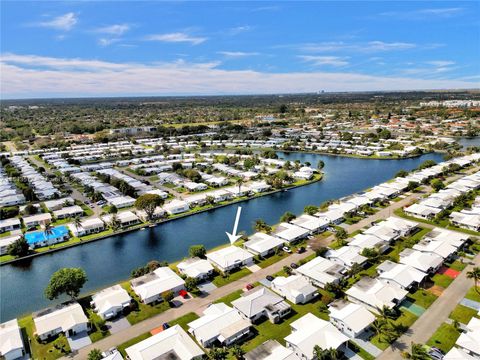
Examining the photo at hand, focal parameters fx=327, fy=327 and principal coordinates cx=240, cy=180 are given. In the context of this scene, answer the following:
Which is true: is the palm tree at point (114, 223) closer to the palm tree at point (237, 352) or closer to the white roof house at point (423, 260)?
the palm tree at point (237, 352)

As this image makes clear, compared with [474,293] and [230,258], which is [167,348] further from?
[474,293]

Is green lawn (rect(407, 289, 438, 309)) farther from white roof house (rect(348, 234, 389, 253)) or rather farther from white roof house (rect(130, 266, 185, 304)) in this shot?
white roof house (rect(130, 266, 185, 304))

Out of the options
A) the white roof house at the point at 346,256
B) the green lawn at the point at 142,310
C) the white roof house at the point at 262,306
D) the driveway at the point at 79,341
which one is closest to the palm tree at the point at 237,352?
the white roof house at the point at 262,306

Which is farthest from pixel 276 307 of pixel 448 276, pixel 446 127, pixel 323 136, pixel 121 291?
pixel 446 127

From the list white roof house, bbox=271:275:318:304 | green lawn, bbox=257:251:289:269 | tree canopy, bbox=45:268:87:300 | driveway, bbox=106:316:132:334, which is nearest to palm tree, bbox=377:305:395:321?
white roof house, bbox=271:275:318:304

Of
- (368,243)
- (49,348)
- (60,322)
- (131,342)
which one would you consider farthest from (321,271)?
(49,348)

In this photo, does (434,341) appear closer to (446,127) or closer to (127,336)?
(127,336)
